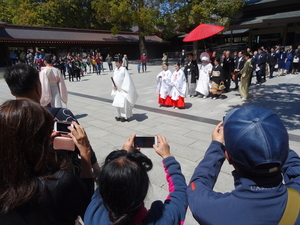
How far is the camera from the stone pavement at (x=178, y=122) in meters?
3.21

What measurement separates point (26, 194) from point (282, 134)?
3.51 ft

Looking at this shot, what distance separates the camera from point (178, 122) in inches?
208

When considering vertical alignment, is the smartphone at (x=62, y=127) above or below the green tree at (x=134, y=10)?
below

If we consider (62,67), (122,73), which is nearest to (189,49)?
(62,67)

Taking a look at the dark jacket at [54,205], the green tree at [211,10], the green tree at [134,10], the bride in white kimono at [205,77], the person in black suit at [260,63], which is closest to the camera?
the dark jacket at [54,205]

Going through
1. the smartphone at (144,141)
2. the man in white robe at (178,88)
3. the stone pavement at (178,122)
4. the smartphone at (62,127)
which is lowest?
the stone pavement at (178,122)

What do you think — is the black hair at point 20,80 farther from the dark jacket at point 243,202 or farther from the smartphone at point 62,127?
the dark jacket at point 243,202

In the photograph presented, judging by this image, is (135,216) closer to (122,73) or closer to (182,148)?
(182,148)

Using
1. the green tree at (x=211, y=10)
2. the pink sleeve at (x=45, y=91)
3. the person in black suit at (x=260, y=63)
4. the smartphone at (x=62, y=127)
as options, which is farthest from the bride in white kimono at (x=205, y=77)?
the green tree at (x=211, y=10)

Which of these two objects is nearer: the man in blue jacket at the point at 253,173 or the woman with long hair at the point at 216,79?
the man in blue jacket at the point at 253,173

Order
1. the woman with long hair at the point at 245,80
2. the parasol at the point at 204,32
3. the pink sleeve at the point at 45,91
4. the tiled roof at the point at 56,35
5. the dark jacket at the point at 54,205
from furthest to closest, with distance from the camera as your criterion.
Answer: the tiled roof at the point at 56,35, the parasol at the point at 204,32, the woman with long hair at the point at 245,80, the pink sleeve at the point at 45,91, the dark jacket at the point at 54,205

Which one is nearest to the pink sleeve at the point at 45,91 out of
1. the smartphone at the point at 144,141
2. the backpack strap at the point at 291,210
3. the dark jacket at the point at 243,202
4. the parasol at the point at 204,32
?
the smartphone at the point at 144,141

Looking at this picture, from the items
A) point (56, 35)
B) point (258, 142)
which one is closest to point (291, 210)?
point (258, 142)

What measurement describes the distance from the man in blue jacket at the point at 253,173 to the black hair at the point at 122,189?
28 centimetres
